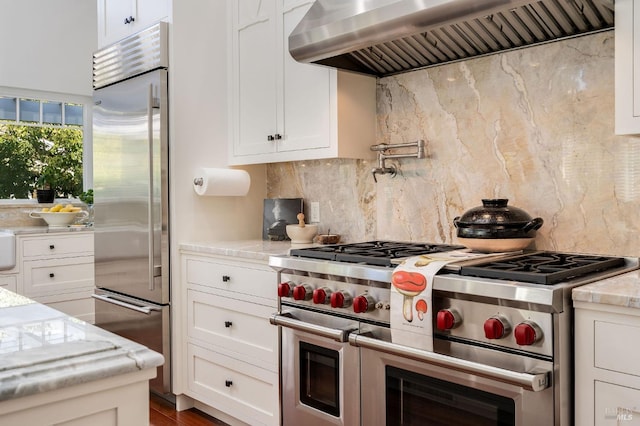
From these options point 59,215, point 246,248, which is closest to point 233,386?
point 246,248

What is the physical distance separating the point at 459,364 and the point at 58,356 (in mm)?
1138

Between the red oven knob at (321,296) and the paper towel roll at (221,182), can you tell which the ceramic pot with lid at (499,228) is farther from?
the paper towel roll at (221,182)

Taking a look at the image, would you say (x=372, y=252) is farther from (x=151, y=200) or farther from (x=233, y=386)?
(x=151, y=200)

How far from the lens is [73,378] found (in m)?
0.91

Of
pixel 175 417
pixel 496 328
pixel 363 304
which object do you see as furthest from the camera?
pixel 175 417

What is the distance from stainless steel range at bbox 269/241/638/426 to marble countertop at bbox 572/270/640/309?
0.13ft

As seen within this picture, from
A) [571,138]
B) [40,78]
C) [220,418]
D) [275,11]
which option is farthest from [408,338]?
[40,78]

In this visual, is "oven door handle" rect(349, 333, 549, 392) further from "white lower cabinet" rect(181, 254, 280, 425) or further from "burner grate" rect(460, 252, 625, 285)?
"white lower cabinet" rect(181, 254, 280, 425)

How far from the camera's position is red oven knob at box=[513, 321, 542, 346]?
4.97 ft

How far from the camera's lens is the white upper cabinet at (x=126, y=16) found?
3.19 meters

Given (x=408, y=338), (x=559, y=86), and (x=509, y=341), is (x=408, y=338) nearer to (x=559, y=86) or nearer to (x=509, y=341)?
(x=509, y=341)

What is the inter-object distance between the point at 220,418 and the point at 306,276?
1.20m

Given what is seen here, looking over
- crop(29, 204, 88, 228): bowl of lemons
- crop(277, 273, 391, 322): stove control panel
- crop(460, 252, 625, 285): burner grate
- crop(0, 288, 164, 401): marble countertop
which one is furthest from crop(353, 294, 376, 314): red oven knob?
crop(29, 204, 88, 228): bowl of lemons

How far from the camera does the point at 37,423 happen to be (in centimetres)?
91
